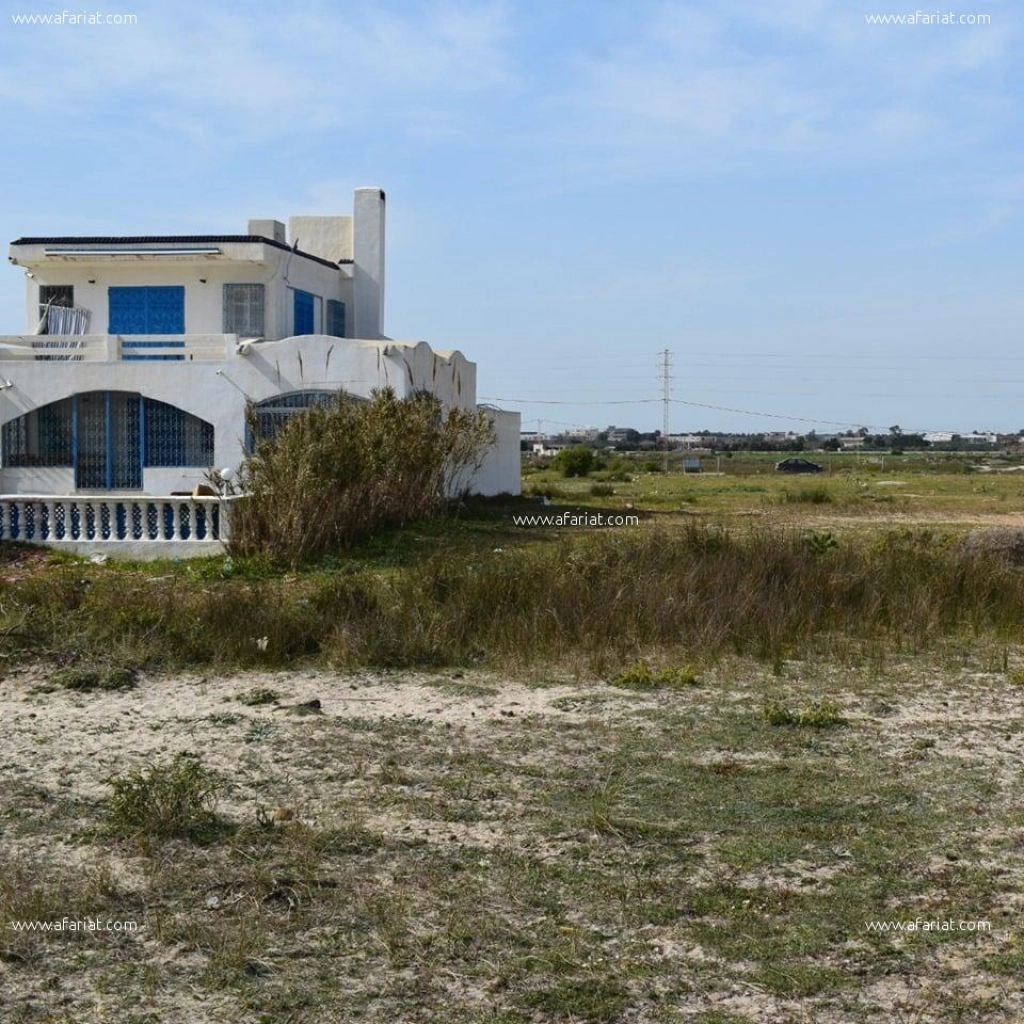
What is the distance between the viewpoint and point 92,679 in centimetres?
985

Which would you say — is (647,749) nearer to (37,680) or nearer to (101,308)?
(37,680)

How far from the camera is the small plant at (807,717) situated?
880 centimetres

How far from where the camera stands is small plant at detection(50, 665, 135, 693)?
9.77m

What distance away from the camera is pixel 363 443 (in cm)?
1931

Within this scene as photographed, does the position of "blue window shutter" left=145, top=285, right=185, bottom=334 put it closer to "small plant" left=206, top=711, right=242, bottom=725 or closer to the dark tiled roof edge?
the dark tiled roof edge

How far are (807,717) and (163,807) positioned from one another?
4.21m

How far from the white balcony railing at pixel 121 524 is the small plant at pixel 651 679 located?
30.7 feet

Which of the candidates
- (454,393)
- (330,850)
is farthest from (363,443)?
(330,850)

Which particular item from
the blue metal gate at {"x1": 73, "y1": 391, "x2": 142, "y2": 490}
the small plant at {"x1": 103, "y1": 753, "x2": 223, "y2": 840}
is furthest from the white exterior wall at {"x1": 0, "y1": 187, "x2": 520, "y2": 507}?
the small plant at {"x1": 103, "y1": 753, "x2": 223, "y2": 840}

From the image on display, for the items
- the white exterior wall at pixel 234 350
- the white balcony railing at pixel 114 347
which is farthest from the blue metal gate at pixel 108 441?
the white balcony railing at pixel 114 347

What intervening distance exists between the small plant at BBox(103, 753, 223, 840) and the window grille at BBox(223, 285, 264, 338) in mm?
20287

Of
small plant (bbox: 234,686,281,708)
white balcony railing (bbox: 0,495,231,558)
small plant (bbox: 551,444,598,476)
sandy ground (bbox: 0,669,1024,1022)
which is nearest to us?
sandy ground (bbox: 0,669,1024,1022)

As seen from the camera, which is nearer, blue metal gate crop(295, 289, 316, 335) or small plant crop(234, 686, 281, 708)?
small plant crop(234, 686, 281, 708)

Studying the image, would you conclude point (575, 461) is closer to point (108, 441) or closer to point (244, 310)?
point (244, 310)
